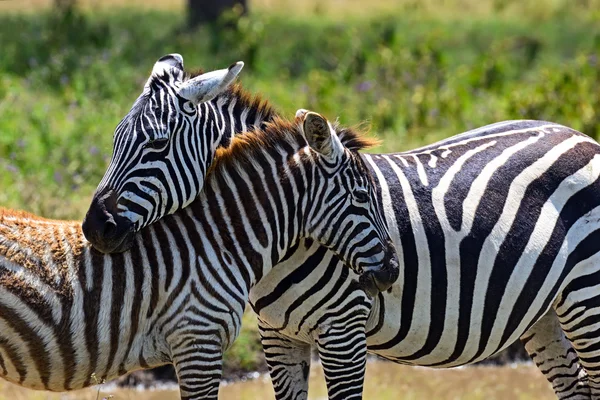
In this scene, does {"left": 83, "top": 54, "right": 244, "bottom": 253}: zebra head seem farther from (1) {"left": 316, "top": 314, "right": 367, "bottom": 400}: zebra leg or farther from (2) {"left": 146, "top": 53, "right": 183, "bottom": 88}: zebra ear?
(1) {"left": 316, "top": 314, "right": 367, "bottom": 400}: zebra leg

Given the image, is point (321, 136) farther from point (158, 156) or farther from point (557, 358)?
point (557, 358)

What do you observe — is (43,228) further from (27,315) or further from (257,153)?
(257,153)

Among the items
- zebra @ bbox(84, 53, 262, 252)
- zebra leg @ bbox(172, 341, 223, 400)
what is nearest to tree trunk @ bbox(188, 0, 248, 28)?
zebra @ bbox(84, 53, 262, 252)

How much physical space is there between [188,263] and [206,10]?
500 inches

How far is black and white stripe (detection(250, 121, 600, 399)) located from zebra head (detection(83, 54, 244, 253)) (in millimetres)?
693

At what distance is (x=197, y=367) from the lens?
14.9ft

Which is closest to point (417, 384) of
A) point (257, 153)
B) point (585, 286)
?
point (585, 286)

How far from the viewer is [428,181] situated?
17.4 ft

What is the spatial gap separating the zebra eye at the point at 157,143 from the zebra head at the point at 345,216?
0.65 metres

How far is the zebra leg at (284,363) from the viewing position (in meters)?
5.35

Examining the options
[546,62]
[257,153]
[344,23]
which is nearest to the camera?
[257,153]

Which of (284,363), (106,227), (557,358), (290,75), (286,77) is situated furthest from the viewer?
(290,75)

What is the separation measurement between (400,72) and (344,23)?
5.25 meters

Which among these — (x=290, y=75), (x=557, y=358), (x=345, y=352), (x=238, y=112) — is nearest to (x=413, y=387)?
(x=557, y=358)
